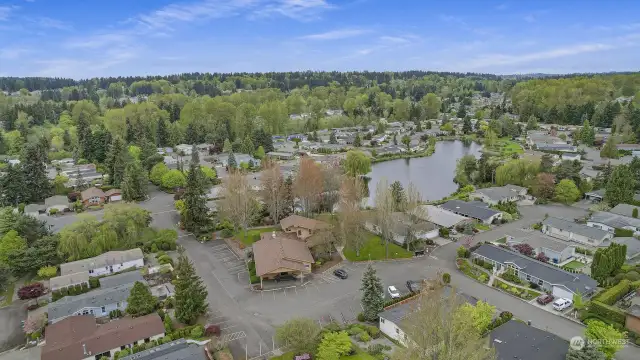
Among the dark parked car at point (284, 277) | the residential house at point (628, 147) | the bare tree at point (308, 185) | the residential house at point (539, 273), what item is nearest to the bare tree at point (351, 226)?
the dark parked car at point (284, 277)

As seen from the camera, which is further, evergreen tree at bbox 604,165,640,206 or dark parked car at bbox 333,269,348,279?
evergreen tree at bbox 604,165,640,206

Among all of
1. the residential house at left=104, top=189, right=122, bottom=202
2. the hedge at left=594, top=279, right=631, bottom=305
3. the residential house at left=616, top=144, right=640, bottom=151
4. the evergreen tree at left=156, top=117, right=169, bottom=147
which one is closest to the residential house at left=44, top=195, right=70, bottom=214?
the residential house at left=104, top=189, right=122, bottom=202

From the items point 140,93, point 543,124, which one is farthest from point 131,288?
point 140,93

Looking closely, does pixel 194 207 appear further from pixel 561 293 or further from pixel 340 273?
pixel 561 293

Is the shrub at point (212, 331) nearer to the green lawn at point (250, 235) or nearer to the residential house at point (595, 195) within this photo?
the green lawn at point (250, 235)

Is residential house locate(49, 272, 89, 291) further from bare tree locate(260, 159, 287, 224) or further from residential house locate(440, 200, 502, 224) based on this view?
residential house locate(440, 200, 502, 224)
